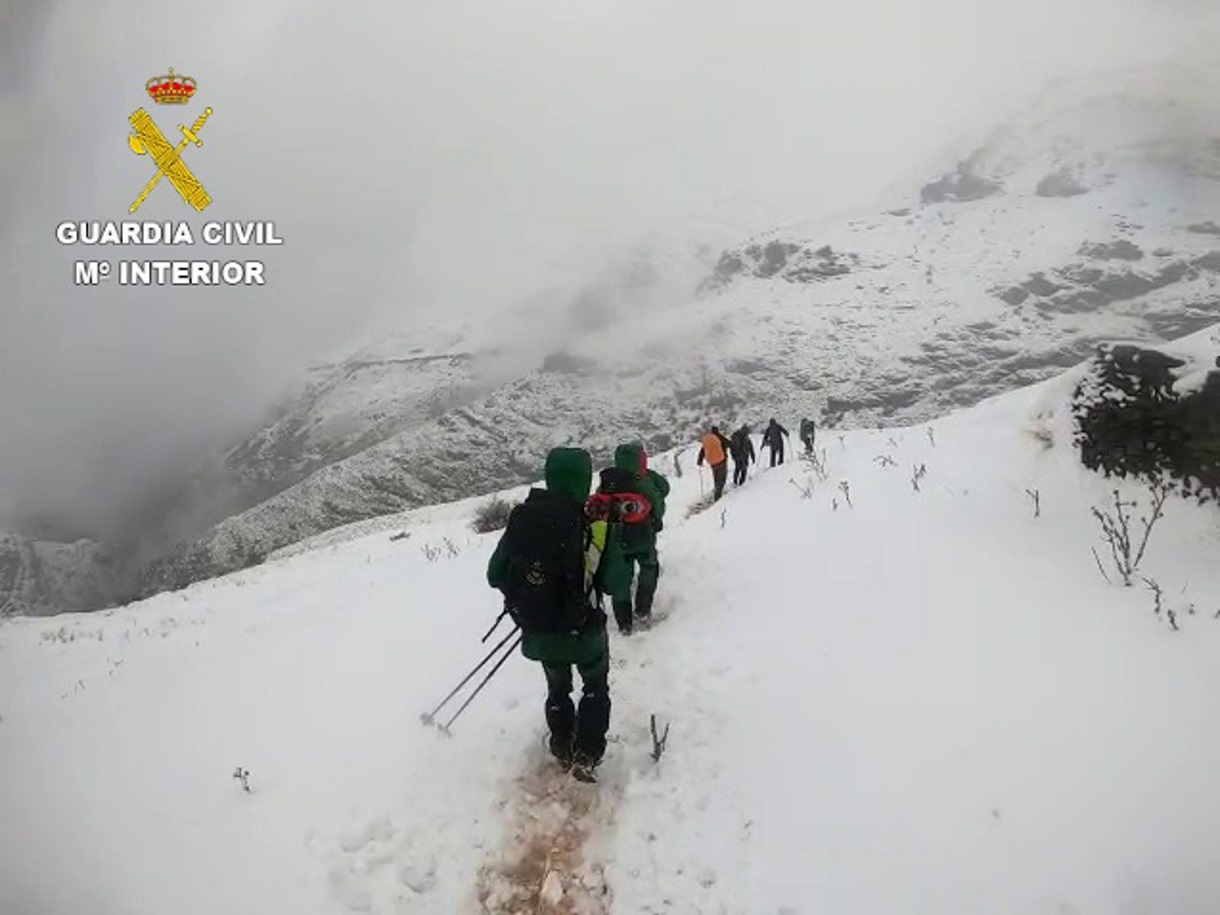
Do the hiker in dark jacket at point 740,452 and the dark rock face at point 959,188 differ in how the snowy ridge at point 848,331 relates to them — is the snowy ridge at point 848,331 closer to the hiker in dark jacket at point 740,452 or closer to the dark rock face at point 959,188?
the dark rock face at point 959,188

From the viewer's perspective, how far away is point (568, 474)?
5121 millimetres

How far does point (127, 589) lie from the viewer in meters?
161

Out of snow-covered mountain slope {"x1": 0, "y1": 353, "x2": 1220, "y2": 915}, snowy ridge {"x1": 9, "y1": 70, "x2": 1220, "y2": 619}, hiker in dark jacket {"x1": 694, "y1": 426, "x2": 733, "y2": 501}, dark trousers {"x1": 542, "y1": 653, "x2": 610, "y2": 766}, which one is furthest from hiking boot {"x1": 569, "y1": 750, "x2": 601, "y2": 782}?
snowy ridge {"x1": 9, "y1": 70, "x2": 1220, "y2": 619}

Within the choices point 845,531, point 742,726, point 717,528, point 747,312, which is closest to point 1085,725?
point 742,726

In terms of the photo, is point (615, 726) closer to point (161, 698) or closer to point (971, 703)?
point (971, 703)

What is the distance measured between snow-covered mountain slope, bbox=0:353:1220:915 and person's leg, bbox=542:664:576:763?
261mm

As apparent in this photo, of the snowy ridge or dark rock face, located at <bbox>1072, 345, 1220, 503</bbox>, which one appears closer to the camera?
dark rock face, located at <bbox>1072, 345, 1220, 503</bbox>

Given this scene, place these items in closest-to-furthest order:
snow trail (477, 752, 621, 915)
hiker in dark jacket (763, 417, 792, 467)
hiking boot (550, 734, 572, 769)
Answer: snow trail (477, 752, 621, 915), hiking boot (550, 734, 572, 769), hiker in dark jacket (763, 417, 792, 467)

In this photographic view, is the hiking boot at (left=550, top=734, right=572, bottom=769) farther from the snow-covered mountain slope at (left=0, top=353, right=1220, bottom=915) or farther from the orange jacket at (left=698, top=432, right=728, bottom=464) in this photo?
the orange jacket at (left=698, top=432, right=728, bottom=464)

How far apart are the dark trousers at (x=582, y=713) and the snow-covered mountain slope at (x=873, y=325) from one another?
101 metres

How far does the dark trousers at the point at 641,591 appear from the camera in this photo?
7.73 meters

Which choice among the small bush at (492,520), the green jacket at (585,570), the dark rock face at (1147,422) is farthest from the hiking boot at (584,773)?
the small bush at (492,520)

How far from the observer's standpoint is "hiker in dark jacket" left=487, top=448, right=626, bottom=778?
503 centimetres

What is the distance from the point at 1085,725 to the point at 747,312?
Answer: 143 meters
